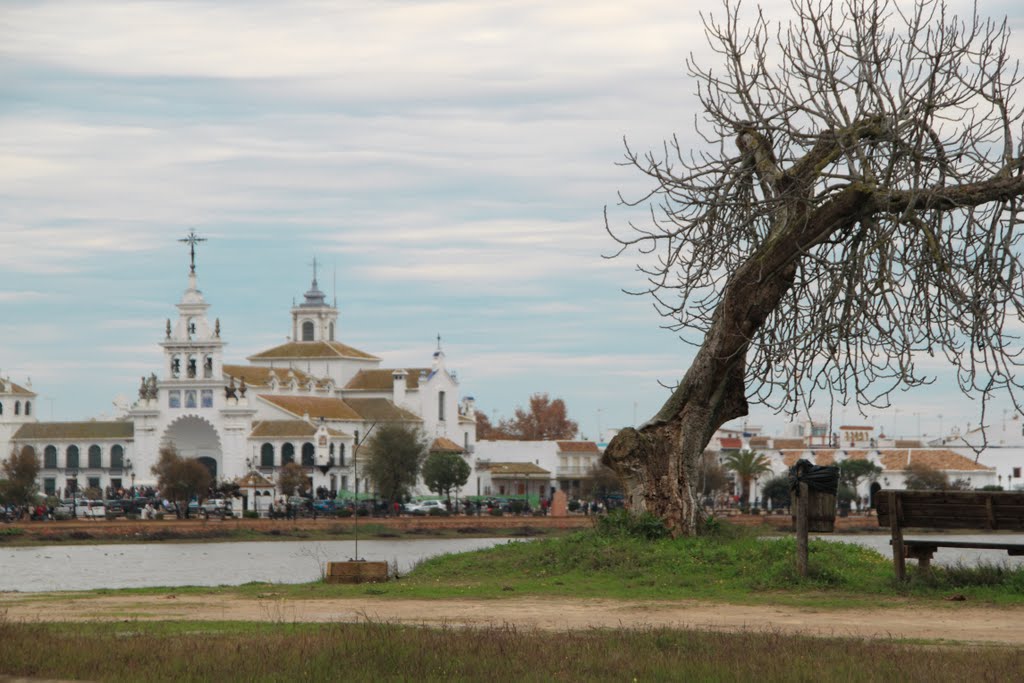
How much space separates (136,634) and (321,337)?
492 ft

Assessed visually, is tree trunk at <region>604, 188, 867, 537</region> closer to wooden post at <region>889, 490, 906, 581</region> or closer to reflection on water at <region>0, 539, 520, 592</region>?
wooden post at <region>889, 490, 906, 581</region>

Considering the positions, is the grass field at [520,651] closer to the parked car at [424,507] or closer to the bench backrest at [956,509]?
the bench backrest at [956,509]

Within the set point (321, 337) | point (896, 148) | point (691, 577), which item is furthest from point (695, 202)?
point (321, 337)

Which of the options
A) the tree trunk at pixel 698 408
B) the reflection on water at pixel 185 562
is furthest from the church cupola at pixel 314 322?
the tree trunk at pixel 698 408

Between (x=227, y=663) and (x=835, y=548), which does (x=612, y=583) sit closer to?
(x=835, y=548)

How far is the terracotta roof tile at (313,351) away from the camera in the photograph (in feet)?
501

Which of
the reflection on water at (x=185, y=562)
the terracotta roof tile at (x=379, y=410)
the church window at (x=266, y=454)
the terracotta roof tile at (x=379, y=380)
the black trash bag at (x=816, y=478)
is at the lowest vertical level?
the reflection on water at (x=185, y=562)

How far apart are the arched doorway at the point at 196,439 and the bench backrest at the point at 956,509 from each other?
118605 millimetres

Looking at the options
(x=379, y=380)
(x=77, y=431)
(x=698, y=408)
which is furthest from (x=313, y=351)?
(x=698, y=408)

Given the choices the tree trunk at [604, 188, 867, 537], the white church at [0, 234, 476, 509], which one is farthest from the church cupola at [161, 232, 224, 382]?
the tree trunk at [604, 188, 867, 537]

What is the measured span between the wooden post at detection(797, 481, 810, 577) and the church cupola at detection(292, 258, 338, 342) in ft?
478

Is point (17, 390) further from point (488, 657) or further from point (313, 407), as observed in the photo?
point (488, 657)

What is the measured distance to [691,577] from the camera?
1814 cm

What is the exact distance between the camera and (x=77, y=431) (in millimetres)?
139375
